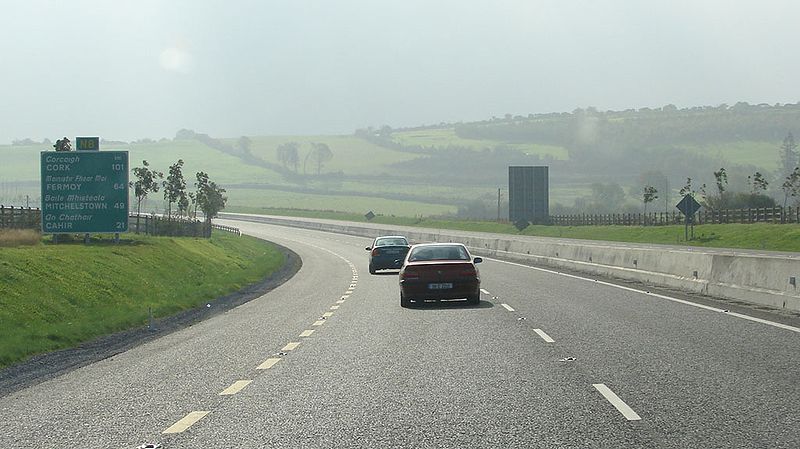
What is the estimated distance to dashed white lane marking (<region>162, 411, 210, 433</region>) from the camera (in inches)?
316

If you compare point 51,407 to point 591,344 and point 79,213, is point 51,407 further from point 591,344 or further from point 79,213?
point 79,213

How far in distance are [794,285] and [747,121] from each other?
583 feet

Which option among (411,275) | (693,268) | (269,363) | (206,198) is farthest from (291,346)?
(206,198)

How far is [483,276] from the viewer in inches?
1325

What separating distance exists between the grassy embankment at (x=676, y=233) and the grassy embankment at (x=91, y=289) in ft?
100

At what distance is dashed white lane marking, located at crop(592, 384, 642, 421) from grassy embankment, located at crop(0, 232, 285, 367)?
828cm

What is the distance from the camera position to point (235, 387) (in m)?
10.3

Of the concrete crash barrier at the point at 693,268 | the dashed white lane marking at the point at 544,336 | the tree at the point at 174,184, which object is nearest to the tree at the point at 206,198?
the tree at the point at 174,184

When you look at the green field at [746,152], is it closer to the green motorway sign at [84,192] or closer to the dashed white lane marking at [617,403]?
the green motorway sign at [84,192]

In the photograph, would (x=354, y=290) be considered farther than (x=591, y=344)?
Yes

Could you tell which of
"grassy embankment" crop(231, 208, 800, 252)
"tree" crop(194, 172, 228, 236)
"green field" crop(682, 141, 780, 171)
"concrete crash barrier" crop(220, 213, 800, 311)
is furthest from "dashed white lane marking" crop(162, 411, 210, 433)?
"green field" crop(682, 141, 780, 171)

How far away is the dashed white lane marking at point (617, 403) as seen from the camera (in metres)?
8.15

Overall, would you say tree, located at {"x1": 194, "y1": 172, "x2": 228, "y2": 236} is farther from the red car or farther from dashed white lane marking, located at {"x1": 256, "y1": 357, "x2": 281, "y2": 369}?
dashed white lane marking, located at {"x1": 256, "y1": 357, "x2": 281, "y2": 369}

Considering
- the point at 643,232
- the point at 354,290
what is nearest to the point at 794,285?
the point at 354,290
